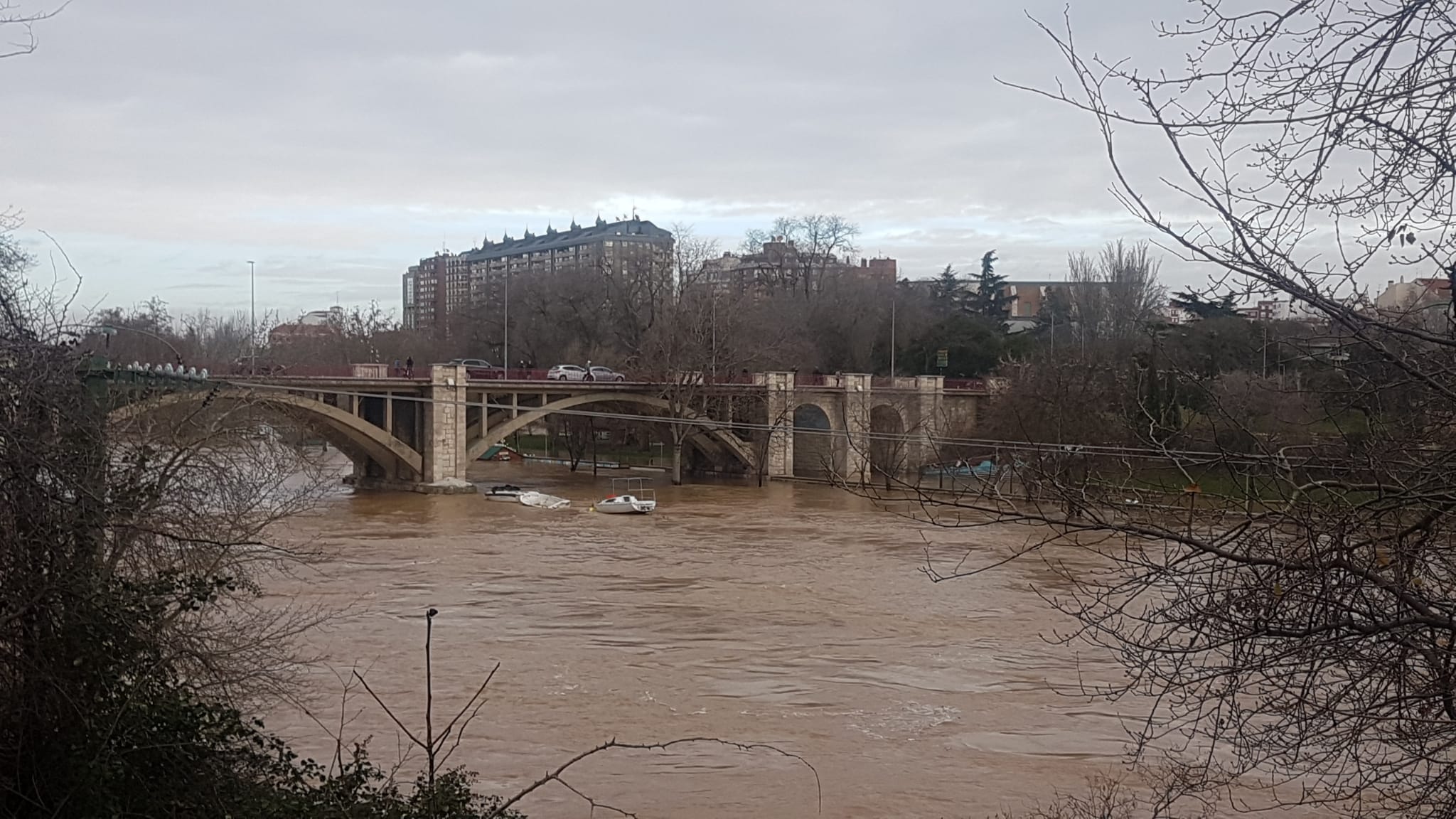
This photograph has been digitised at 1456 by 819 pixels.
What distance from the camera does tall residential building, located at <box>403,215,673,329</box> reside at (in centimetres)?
5438

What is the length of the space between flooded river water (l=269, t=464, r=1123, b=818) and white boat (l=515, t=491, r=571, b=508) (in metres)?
4.65

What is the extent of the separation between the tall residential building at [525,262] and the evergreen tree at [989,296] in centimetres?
1487

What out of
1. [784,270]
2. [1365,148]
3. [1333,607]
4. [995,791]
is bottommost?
[995,791]

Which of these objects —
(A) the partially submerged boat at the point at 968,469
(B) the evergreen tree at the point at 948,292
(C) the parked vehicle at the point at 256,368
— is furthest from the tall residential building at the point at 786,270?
(A) the partially submerged boat at the point at 968,469

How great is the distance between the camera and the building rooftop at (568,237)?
276 feet

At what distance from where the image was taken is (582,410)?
119 feet

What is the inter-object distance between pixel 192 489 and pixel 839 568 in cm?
1344

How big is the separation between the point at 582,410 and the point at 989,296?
27.7 meters

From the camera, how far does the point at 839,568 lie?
20312 mm

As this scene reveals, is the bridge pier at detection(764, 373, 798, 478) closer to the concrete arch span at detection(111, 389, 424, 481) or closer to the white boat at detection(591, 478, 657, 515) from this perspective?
the white boat at detection(591, 478, 657, 515)

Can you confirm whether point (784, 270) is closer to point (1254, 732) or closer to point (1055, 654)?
point (1055, 654)

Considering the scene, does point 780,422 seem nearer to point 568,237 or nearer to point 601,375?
point 601,375

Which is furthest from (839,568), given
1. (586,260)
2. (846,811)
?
(586,260)

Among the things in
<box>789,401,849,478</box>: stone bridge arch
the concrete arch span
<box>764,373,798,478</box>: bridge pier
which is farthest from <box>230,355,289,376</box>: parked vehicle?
<box>789,401,849,478</box>: stone bridge arch
